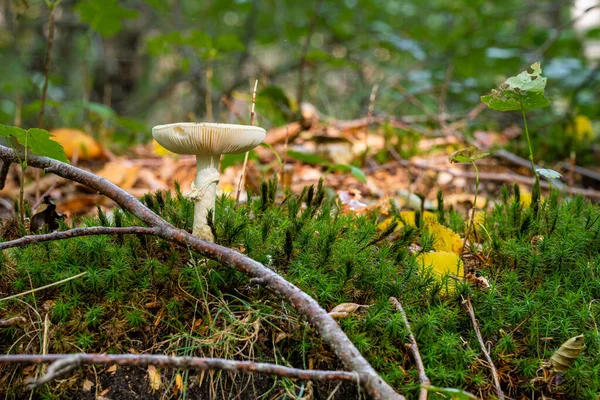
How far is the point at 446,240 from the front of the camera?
2229mm

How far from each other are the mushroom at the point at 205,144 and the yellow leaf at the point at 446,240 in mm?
1039

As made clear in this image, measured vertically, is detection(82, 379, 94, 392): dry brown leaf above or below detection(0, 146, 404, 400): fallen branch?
below

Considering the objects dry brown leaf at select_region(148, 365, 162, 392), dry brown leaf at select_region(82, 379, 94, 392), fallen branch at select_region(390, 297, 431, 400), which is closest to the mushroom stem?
dry brown leaf at select_region(148, 365, 162, 392)

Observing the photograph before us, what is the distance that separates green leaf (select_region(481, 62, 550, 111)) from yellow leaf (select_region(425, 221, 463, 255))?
2.16 feet

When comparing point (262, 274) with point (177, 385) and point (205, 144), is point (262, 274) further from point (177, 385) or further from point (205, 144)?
point (205, 144)

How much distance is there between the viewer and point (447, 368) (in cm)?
160

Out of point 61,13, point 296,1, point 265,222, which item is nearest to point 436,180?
point 265,222

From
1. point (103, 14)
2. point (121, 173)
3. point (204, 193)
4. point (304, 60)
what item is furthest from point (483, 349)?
point (103, 14)

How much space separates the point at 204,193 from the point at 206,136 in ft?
0.93

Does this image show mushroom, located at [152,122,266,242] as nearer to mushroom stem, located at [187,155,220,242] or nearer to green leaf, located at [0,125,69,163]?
mushroom stem, located at [187,155,220,242]

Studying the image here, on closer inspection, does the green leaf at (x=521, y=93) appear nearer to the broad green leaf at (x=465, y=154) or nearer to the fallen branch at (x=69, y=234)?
the broad green leaf at (x=465, y=154)

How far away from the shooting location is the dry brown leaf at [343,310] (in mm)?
1674

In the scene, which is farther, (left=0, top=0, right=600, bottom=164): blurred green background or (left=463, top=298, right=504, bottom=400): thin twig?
(left=0, top=0, right=600, bottom=164): blurred green background

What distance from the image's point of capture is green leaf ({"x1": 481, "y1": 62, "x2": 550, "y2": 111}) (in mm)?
2008
